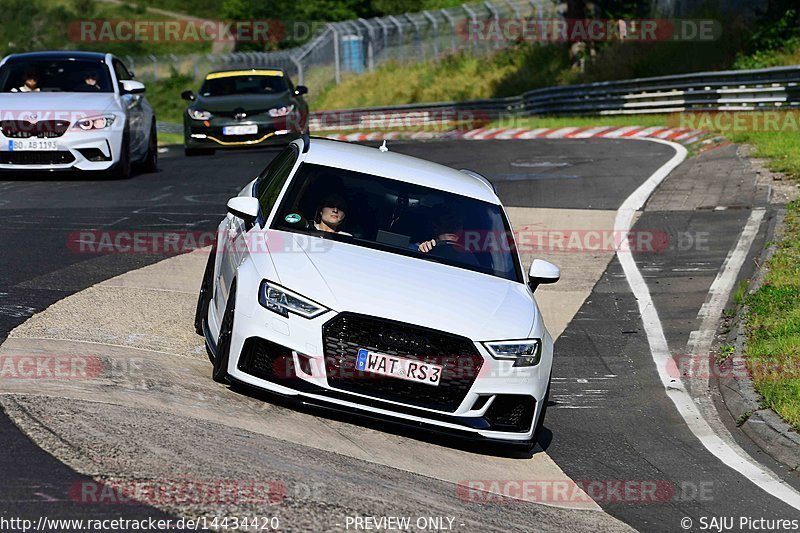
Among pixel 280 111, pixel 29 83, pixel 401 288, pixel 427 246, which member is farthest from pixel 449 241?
pixel 280 111

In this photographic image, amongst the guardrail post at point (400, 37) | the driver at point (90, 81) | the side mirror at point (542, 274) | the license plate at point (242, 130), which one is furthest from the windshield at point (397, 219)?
the guardrail post at point (400, 37)

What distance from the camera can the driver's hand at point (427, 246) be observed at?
828cm

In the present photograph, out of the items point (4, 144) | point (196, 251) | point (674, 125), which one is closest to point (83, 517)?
point (196, 251)

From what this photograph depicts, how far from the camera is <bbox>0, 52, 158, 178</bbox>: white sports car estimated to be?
1697 centimetres

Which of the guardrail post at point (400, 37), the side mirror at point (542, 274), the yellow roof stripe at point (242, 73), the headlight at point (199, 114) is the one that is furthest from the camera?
the guardrail post at point (400, 37)

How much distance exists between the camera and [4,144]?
17.1m

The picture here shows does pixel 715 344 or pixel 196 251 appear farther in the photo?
pixel 196 251

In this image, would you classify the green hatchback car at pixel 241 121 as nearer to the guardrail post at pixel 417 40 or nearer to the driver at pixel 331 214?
the driver at pixel 331 214

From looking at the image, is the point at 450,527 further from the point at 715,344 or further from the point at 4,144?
the point at 4,144

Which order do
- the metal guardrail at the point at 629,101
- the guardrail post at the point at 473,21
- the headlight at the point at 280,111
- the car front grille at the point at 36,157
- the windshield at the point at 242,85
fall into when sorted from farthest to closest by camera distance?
the guardrail post at the point at 473,21, the metal guardrail at the point at 629,101, the windshield at the point at 242,85, the headlight at the point at 280,111, the car front grille at the point at 36,157

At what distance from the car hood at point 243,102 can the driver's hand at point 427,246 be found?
16.6 metres

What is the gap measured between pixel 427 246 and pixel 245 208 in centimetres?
118

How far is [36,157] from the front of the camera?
17.3m

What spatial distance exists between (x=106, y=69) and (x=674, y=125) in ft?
49.1
